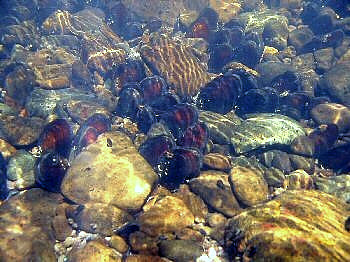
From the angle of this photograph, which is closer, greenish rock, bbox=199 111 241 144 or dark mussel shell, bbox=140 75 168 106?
greenish rock, bbox=199 111 241 144

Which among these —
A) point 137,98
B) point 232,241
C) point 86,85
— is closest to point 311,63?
point 137,98

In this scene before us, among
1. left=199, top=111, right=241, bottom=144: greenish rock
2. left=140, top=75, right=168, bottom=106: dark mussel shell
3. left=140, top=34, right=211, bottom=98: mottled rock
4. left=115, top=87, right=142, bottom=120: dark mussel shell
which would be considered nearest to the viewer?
left=199, top=111, right=241, bottom=144: greenish rock

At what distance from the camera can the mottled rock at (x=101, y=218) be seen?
18.1 feet

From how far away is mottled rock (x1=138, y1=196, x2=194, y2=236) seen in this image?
5.30 m

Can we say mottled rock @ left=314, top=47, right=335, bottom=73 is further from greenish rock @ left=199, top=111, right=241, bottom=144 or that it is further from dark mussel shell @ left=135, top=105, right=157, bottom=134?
dark mussel shell @ left=135, top=105, right=157, bottom=134

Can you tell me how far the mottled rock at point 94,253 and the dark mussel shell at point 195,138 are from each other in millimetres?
2789

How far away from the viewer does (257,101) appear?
884 centimetres

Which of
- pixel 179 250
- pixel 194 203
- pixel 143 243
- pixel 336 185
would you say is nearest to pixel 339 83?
pixel 336 185

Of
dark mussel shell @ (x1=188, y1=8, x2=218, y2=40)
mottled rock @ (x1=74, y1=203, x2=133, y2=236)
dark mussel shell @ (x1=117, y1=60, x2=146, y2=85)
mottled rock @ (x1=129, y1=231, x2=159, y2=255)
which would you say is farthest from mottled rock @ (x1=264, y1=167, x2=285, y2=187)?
dark mussel shell @ (x1=188, y1=8, x2=218, y2=40)

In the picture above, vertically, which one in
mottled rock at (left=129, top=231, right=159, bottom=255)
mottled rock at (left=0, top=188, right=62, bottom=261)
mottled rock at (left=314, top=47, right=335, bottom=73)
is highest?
mottled rock at (left=314, top=47, right=335, bottom=73)

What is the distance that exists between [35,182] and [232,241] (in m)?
4.12

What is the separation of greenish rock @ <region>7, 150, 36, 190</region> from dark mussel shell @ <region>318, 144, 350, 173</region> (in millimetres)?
7064

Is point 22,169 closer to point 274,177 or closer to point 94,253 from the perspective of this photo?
point 94,253

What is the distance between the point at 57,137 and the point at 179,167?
111 inches
